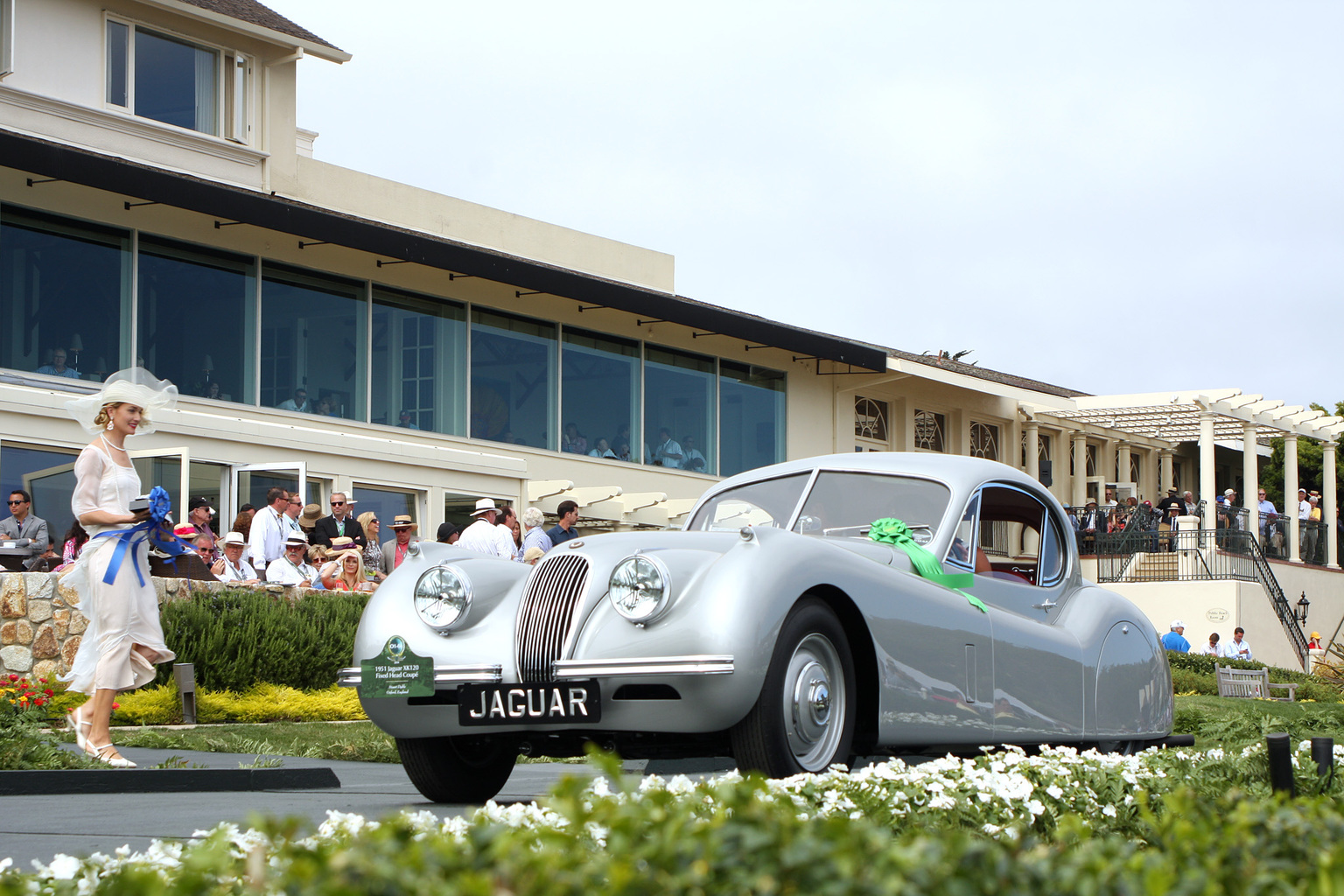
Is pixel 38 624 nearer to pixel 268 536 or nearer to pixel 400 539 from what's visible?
pixel 268 536

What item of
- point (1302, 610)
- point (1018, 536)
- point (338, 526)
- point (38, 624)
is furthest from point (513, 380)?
point (1302, 610)

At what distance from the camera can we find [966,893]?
2148 mm

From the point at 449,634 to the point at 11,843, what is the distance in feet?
6.35

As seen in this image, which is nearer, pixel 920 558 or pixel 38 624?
pixel 920 558

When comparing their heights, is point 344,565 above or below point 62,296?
below

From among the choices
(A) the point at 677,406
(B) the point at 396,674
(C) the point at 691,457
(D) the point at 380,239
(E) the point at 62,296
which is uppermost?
(D) the point at 380,239

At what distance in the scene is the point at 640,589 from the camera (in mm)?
6094

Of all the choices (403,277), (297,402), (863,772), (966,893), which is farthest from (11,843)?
(403,277)

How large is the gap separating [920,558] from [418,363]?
17623 mm

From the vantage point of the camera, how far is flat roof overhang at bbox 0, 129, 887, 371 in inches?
733

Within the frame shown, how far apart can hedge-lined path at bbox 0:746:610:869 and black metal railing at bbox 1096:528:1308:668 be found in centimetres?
2725

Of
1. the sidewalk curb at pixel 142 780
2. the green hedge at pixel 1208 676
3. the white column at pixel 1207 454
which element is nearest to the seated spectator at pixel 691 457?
the green hedge at pixel 1208 676

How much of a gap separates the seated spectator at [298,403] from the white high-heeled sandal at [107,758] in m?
14.3

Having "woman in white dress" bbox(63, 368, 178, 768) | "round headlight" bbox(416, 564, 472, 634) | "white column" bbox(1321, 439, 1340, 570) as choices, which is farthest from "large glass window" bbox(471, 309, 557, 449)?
"white column" bbox(1321, 439, 1340, 570)
